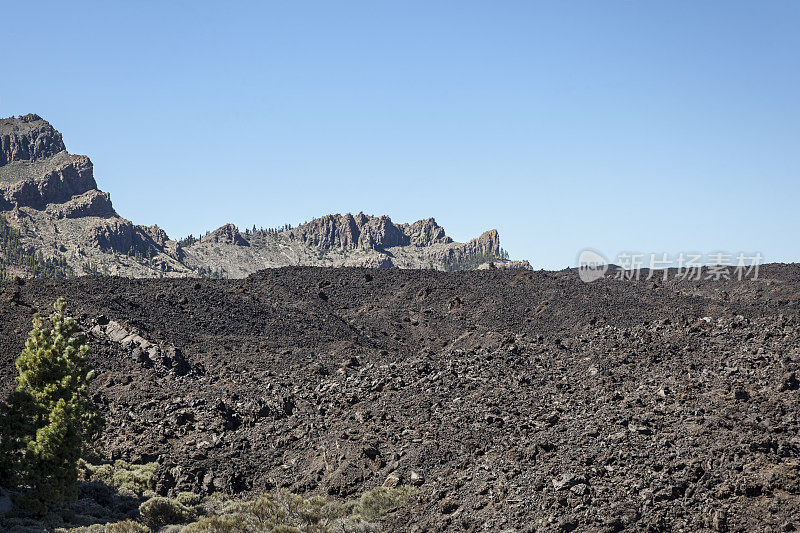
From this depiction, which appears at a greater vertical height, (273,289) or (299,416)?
(273,289)

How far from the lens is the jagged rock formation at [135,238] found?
489 feet

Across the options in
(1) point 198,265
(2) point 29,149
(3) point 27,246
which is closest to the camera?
(3) point 27,246

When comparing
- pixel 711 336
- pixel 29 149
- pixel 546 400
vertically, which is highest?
pixel 29 149

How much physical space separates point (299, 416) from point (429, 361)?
6.41 m

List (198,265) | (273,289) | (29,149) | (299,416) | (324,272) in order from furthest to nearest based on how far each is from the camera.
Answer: (29,149) < (198,265) < (324,272) < (273,289) < (299,416)

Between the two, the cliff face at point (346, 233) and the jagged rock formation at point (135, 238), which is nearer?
the jagged rock formation at point (135, 238)

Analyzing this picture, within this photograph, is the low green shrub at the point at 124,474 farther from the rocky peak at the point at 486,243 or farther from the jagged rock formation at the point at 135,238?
the rocky peak at the point at 486,243

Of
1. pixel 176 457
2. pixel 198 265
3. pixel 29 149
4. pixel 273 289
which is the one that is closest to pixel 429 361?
pixel 176 457

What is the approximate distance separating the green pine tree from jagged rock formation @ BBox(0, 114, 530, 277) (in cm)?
11538

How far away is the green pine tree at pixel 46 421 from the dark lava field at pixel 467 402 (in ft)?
16.0

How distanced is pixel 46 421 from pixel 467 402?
13760 millimetres

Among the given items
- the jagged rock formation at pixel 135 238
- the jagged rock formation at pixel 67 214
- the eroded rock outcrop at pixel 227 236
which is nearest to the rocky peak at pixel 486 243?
the jagged rock formation at pixel 135 238

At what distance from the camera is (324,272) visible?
2405 inches

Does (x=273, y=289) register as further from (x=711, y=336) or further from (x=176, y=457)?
(x=711, y=336)
